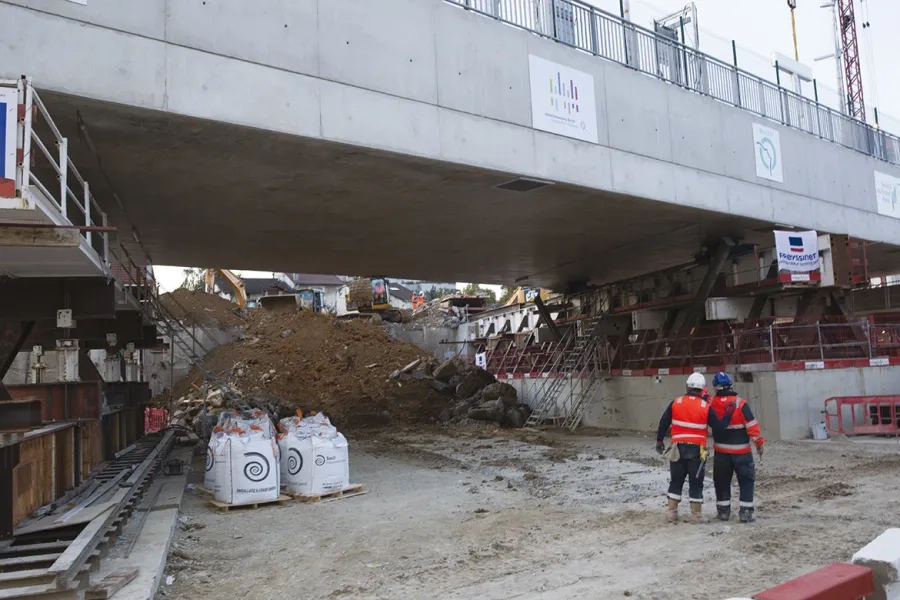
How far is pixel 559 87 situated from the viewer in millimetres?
13086

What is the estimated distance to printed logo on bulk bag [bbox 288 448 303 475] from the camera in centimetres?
1077

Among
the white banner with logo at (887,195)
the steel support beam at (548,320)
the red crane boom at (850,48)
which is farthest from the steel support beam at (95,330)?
the red crane boom at (850,48)

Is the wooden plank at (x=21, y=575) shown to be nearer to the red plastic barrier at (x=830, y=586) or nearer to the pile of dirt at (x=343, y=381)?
the red plastic barrier at (x=830, y=586)

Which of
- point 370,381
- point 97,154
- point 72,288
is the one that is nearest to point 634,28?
point 97,154

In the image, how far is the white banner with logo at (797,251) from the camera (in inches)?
704

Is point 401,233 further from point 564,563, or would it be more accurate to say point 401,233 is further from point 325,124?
point 564,563

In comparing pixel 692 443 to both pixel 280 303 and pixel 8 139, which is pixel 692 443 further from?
pixel 280 303

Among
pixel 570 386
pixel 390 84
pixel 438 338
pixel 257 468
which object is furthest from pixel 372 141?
pixel 438 338

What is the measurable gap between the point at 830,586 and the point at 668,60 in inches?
539

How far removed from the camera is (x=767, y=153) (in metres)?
17.6

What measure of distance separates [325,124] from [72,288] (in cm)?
425

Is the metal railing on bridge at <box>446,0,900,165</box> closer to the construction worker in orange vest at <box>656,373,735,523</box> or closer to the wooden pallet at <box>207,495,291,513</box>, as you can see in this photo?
the construction worker in orange vest at <box>656,373,735,523</box>

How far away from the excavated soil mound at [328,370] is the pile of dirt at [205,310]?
133cm

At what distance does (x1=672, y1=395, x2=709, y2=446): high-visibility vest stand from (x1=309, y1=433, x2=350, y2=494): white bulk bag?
5000 mm
